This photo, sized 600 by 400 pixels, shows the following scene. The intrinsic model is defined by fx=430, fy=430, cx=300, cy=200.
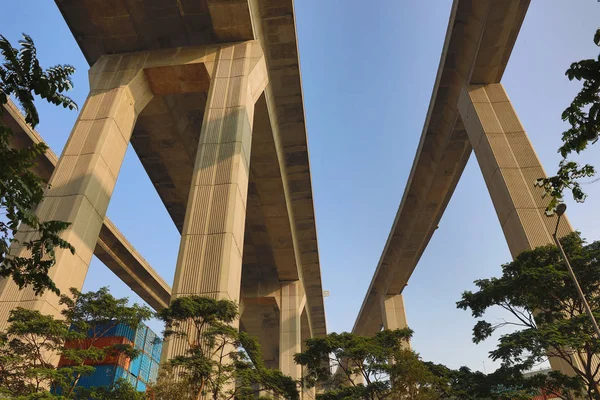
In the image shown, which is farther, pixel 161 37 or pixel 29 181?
pixel 161 37

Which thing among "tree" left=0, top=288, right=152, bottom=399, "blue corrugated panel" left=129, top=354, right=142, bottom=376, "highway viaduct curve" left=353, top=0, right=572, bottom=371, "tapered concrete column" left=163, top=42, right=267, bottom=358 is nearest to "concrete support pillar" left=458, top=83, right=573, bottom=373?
"highway viaduct curve" left=353, top=0, right=572, bottom=371

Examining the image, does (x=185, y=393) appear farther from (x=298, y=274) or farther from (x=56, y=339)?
(x=298, y=274)

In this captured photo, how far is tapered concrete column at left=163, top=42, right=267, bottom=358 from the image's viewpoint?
1270cm

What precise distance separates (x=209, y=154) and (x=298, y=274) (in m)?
22.4

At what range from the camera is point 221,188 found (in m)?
14.5

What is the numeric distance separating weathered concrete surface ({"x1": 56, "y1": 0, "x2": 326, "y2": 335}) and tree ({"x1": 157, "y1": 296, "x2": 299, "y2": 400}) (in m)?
12.6

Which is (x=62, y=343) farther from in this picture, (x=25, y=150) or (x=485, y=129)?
(x=485, y=129)

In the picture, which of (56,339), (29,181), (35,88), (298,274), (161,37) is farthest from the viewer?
(298,274)

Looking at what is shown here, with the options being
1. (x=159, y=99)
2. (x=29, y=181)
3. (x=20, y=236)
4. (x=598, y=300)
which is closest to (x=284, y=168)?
(x=159, y=99)

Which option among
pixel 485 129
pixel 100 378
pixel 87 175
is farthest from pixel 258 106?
pixel 100 378

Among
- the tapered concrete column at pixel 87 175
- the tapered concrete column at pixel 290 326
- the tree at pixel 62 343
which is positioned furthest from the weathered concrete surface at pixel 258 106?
the tree at pixel 62 343

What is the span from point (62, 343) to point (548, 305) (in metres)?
11.6

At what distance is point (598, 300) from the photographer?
10656 millimetres

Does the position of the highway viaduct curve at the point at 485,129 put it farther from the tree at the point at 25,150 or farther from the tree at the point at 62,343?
the tree at the point at 25,150
